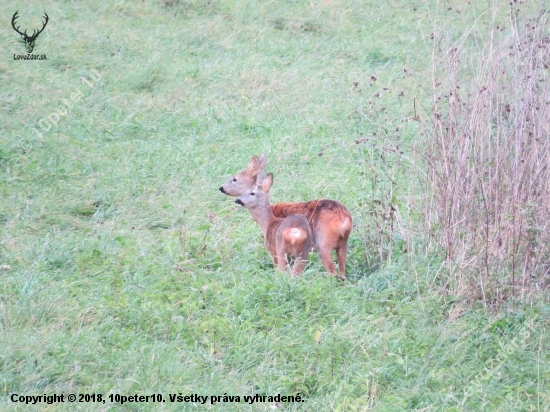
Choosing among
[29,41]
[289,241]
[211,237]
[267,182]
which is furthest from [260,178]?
[29,41]

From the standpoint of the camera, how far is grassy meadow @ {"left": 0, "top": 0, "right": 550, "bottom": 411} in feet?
16.0

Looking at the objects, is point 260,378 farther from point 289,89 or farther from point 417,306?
point 289,89

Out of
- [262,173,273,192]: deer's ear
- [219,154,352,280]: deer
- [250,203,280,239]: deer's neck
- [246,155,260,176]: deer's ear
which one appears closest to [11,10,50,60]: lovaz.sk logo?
[246,155,260,176]: deer's ear

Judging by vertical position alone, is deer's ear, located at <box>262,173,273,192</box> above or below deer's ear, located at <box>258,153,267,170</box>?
below

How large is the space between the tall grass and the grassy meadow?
0.62ft

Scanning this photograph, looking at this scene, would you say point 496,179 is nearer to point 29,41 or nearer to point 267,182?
point 267,182

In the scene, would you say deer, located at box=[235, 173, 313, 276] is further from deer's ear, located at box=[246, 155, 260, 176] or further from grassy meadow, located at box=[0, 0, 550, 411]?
deer's ear, located at box=[246, 155, 260, 176]

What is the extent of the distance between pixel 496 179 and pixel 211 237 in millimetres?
2239

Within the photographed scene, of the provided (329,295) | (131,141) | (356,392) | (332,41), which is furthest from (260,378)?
(332,41)

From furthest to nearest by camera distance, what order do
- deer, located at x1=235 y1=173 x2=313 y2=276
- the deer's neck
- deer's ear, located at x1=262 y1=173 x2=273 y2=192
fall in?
1. deer's ear, located at x1=262 y1=173 x2=273 y2=192
2. the deer's neck
3. deer, located at x1=235 y1=173 x2=313 y2=276

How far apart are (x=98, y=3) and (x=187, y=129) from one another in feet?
12.0

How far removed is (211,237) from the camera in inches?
269

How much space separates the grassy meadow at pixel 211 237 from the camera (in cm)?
487

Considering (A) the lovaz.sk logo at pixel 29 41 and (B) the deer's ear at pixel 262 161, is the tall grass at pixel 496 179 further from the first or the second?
(A) the lovaz.sk logo at pixel 29 41
